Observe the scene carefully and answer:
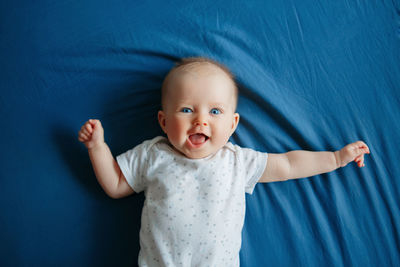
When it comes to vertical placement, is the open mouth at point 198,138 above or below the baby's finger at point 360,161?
above

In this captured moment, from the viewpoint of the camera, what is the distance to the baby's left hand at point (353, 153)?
3.53 feet

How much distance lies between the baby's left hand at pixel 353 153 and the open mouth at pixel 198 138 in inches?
19.1

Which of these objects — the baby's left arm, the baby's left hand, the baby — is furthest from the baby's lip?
the baby's left hand

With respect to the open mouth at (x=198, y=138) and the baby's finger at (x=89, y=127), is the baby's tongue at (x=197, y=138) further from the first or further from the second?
the baby's finger at (x=89, y=127)

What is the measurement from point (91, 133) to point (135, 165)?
18cm

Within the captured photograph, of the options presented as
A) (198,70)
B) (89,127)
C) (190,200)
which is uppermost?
(198,70)

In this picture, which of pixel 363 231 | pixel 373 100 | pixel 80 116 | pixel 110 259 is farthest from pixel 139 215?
pixel 373 100

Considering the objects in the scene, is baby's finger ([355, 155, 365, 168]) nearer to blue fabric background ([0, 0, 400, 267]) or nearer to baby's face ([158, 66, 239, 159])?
blue fabric background ([0, 0, 400, 267])

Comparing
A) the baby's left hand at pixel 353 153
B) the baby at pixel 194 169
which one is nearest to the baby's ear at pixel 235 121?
the baby at pixel 194 169

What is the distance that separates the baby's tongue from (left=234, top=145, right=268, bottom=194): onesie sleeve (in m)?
0.15

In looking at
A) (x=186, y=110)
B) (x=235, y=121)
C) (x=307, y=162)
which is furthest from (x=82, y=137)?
(x=307, y=162)

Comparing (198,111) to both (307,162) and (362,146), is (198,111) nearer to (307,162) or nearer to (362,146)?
(307,162)

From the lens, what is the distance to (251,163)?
1053mm

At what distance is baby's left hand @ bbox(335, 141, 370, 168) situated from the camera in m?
1.08
